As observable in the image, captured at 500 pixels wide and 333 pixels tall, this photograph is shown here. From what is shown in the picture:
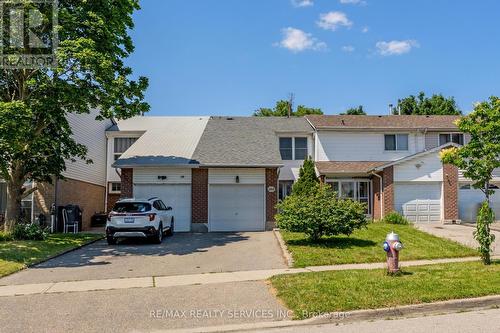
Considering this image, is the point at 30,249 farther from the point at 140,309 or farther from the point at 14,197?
the point at 140,309

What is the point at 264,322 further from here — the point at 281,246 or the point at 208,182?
the point at 208,182

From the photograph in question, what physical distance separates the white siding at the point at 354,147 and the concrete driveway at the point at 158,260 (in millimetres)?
9988

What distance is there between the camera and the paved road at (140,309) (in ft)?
22.4

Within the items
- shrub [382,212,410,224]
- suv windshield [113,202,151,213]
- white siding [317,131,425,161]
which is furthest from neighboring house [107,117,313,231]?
shrub [382,212,410,224]

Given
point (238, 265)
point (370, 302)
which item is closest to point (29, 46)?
point (238, 265)

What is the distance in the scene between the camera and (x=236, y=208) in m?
20.5

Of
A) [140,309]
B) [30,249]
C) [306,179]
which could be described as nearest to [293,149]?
[306,179]

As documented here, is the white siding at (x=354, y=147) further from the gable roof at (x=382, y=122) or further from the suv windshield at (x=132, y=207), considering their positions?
the suv windshield at (x=132, y=207)

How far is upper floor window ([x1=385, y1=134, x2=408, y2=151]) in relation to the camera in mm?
26031

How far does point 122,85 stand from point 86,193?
1102 cm

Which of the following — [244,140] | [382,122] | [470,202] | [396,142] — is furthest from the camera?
[382,122]

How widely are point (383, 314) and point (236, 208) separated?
44.7 feet

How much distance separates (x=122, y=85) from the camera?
1622cm

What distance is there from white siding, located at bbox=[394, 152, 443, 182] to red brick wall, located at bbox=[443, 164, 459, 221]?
30 cm
